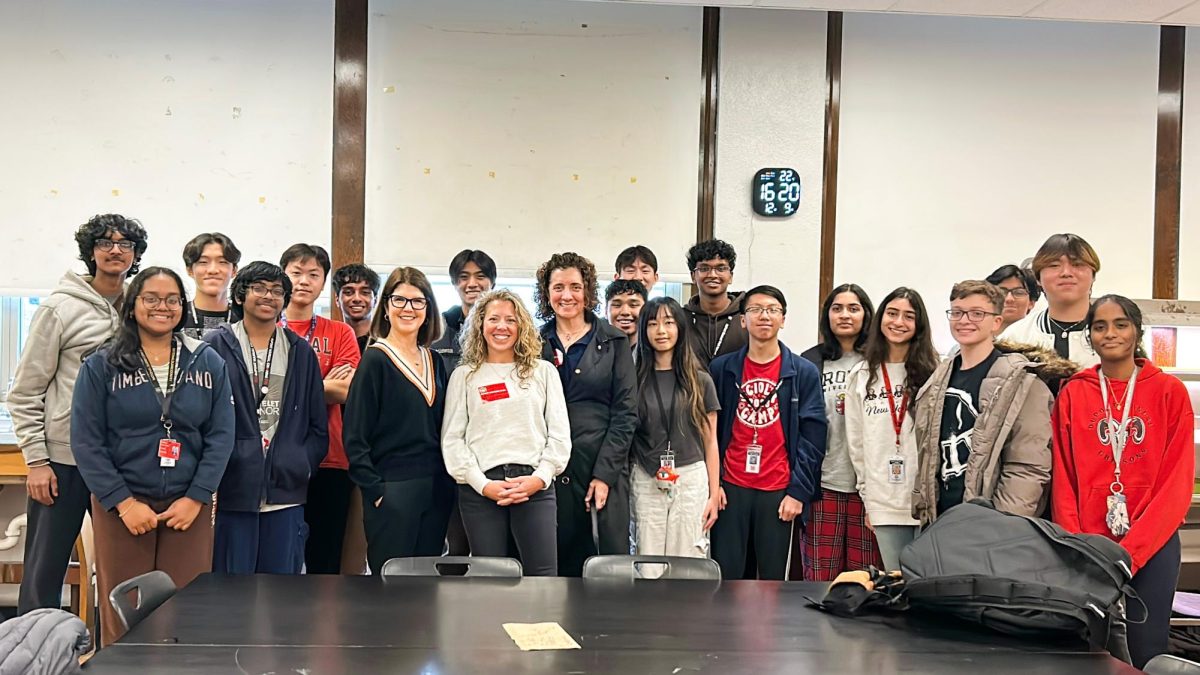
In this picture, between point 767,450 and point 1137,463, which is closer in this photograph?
point 1137,463

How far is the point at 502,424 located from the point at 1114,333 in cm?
209

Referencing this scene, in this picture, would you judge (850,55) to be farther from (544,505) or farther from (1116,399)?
(544,505)

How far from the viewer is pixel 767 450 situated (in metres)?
3.57

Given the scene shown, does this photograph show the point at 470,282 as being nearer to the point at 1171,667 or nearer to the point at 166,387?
the point at 166,387

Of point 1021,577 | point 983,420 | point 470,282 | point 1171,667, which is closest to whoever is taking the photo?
point 1171,667

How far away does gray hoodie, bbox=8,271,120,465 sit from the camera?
10.4 feet

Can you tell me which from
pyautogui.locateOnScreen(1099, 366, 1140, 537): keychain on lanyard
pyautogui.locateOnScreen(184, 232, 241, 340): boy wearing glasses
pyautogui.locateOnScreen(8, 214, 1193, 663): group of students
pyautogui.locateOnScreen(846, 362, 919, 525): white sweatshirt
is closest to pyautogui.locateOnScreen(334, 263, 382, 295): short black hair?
pyautogui.locateOnScreen(8, 214, 1193, 663): group of students

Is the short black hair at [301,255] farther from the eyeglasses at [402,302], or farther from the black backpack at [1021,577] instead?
the black backpack at [1021,577]

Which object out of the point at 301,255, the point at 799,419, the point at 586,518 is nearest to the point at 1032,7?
the point at 799,419

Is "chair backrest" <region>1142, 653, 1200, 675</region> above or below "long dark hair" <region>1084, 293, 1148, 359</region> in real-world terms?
below

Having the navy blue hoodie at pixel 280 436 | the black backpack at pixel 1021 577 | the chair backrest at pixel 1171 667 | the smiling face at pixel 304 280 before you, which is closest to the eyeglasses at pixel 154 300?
the navy blue hoodie at pixel 280 436

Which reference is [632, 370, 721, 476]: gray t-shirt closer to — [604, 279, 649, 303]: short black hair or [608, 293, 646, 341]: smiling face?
[608, 293, 646, 341]: smiling face

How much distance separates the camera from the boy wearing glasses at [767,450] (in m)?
3.54

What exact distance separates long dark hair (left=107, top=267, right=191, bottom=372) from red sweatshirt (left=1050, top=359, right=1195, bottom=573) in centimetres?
303
